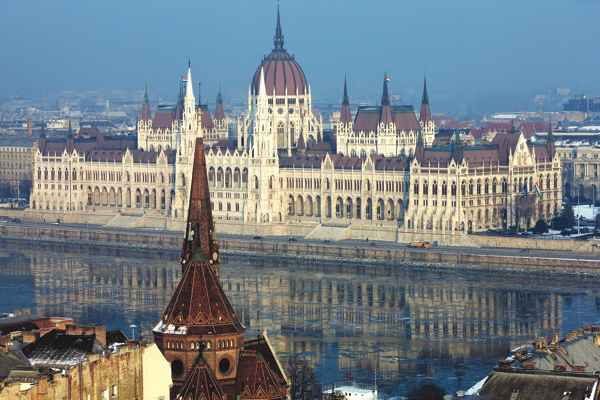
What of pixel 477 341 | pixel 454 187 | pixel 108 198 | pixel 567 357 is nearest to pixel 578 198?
pixel 454 187

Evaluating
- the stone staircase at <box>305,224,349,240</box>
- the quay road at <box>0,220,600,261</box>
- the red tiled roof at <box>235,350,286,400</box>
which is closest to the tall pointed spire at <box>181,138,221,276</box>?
the red tiled roof at <box>235,350,286,400</box>

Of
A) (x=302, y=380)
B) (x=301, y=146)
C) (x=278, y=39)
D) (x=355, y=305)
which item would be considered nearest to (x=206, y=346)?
(x=302, y=380)

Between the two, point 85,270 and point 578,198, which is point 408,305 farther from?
point 578,198

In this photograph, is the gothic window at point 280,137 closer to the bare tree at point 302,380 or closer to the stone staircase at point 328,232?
the stone staircase at point 328,232

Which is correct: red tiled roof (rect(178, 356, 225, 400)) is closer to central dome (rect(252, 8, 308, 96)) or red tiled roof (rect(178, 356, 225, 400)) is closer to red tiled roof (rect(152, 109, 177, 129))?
central dome (rect(252, 8, 308, 96))

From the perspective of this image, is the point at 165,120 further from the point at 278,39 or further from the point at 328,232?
the point at 328,232

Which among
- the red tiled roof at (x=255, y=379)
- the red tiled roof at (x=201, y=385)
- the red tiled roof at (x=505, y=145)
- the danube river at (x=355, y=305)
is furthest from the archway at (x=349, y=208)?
the red tiled roof at (x=201, y=385)
